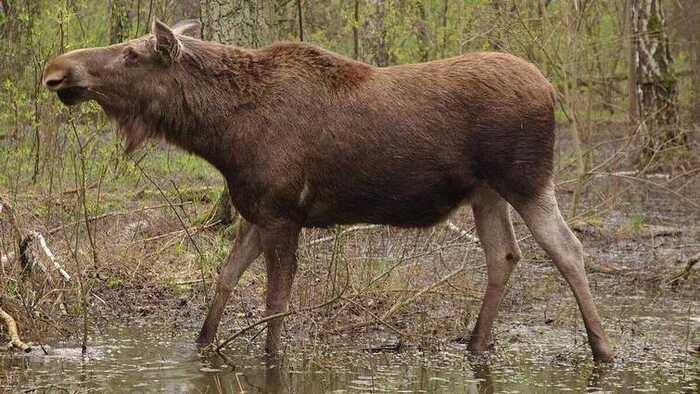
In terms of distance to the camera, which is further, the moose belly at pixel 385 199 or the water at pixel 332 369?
the moose belly at pixel 385 199

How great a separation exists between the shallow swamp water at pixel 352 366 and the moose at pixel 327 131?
329mm

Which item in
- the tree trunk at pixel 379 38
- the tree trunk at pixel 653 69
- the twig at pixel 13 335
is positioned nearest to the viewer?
the twig at pixel 13 335

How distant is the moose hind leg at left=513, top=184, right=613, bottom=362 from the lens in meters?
8.38

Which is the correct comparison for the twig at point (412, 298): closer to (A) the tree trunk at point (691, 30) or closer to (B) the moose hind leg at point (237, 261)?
(B) the moose hind leg at point (237, 261)

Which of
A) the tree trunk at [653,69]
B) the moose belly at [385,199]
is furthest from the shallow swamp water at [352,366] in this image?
the tree trunk at [653,69]

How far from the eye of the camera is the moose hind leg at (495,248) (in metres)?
8.79

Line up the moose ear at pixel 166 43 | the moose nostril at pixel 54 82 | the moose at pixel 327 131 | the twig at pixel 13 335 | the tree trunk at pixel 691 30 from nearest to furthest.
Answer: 1. the twig at pixel 13 335
2. the moose nostril at pixel 54 82
3. the moose ear at pixel 166 43
4. the moose at pixel 327 131
5. the tree trunk at pixel 691 30

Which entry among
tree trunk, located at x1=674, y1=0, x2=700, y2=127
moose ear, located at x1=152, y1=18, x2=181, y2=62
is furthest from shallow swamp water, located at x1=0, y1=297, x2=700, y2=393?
tree trunk, located at x1=674, y1=0, x2=700, y2=127

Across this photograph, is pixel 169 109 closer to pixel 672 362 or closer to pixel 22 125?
pixel 672 362

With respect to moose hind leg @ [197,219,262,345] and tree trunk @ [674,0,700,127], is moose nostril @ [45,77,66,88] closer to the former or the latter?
moose hind leg @ [197,219,262,345]

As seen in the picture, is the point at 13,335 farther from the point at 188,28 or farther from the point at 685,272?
the point at 685,272

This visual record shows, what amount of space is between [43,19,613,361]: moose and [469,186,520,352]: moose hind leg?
36 centimetres

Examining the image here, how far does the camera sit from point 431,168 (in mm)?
8281

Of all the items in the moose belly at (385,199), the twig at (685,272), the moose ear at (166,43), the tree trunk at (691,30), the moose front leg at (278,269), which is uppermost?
the tree trunk at (691,30)
